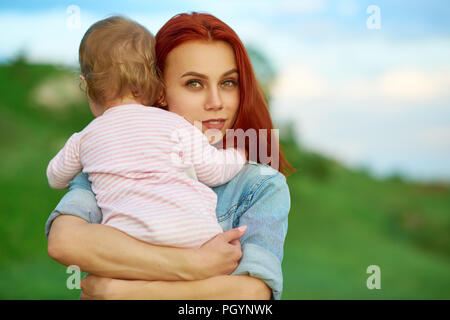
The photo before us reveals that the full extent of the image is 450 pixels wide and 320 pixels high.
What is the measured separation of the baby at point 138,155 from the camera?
204 cm

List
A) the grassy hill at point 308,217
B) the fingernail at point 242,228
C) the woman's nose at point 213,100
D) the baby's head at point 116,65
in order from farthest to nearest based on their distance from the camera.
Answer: the grassy hill at point 308,217
the woman's nose at point 213,100
the baby's head at point 116,65
the fingernail at point 242,228

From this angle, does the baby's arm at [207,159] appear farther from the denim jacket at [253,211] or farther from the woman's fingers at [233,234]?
the woman's fingers at [233,234]

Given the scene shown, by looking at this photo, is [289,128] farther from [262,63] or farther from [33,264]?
[33,264]

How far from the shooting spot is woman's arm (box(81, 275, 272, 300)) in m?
1.99

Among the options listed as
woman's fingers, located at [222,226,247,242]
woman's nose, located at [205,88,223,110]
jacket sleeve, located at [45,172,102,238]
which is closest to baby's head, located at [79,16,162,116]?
woman's nose, located at [205,88,223,110]

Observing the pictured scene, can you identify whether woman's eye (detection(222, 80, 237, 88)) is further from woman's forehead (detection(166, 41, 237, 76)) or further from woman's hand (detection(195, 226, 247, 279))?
woman's hand (detection(195, 226, 247, 279))

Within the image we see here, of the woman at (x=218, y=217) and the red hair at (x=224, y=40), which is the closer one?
the woman at (x=218, y=217)

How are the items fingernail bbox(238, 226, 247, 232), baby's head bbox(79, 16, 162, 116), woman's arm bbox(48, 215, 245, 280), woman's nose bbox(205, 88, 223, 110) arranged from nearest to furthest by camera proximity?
woman's arm bbox(48, 215, 245, 280) → fingernail bbox(238, 226, 247, 232) → baby's head bbox(79, 16, 162, 116) → woman's nose bbox(205, 88, 223, 110)

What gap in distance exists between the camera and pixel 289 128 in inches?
551

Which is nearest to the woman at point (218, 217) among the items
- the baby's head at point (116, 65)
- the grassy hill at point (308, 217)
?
the baby's head at point (116, 65)

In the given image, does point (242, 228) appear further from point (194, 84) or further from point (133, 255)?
point (194, 84)

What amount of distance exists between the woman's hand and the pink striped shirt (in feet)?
0.17
